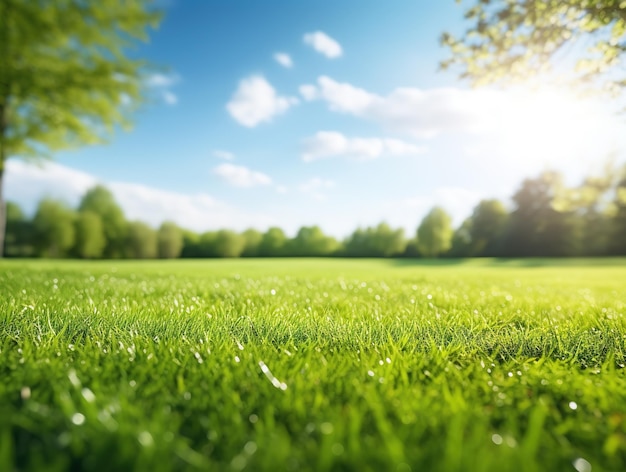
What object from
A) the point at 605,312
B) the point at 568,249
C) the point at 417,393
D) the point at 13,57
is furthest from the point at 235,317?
the point at 568,249

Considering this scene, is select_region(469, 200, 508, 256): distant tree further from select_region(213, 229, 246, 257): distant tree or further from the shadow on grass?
select_region(213, 229, 246, 257): distant tree

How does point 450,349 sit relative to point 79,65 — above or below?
below

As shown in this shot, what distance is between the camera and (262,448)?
129 centimetres

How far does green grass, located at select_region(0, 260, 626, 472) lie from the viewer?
129 cm

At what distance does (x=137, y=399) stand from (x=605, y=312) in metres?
4.63

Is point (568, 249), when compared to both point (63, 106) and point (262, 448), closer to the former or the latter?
point (63, 106)

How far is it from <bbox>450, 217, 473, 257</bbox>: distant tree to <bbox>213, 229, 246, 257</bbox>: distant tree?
28948 millimetres

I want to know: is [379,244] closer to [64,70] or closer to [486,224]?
[486,224]

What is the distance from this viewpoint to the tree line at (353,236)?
1710 inches

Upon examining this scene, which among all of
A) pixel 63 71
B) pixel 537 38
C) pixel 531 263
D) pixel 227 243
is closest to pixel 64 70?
pixel 63 71

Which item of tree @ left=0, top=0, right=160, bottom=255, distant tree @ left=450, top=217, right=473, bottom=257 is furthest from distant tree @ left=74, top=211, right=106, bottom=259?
distant tree @ left=450, top=217, right=473, bottom=257

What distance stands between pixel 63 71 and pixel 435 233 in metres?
46.2

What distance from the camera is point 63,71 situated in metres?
14.1

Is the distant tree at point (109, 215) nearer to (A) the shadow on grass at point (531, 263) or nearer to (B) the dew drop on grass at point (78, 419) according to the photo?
(A) the shadow on grass at point (531, 263)
